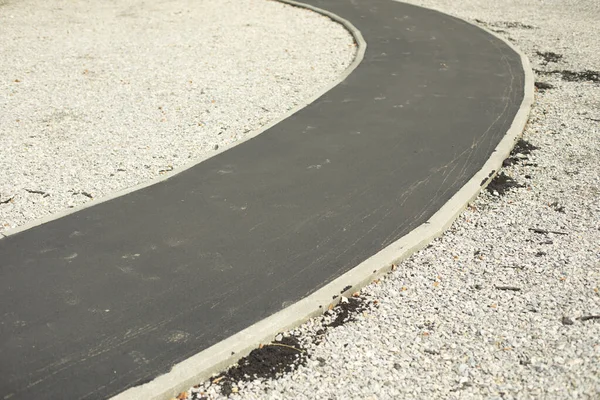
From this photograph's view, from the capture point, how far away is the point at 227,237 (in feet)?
22.6

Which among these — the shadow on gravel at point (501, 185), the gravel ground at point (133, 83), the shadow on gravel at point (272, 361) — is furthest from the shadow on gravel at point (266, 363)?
the shadow on gravel at point (501, 185)

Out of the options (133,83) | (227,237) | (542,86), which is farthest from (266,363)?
(542,86)

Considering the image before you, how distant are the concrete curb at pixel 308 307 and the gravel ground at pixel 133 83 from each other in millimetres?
3333

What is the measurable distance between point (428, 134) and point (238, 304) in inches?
193

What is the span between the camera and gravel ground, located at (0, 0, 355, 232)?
337 inches

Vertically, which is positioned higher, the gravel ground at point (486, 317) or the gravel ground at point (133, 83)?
the gravel ground at point (486, 317)

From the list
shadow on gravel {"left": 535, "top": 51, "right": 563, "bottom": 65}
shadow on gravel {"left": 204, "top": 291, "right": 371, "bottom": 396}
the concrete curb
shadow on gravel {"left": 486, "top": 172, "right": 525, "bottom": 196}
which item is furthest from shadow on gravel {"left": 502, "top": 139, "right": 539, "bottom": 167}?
shadow on gravel {"left": 535, "top": 51, "right": 563, "bottom": 65}

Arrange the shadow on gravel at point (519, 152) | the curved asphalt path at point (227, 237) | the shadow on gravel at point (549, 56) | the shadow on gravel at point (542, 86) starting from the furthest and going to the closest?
the shadow on gravel at point (549, 56)
the shadow on gravel at point (542, 86)
the shadow on gravel at point (519, 152)
the curved asphalt path at point (227, 237)

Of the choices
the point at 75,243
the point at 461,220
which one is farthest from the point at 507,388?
the point at 75,243

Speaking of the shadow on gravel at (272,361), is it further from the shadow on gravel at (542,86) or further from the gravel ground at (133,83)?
the shadow on gravel at (542,86)

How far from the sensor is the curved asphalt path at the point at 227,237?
5324mm

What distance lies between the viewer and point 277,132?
959cm

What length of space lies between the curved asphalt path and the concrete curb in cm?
11

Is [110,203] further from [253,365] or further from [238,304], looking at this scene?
[253,365]
